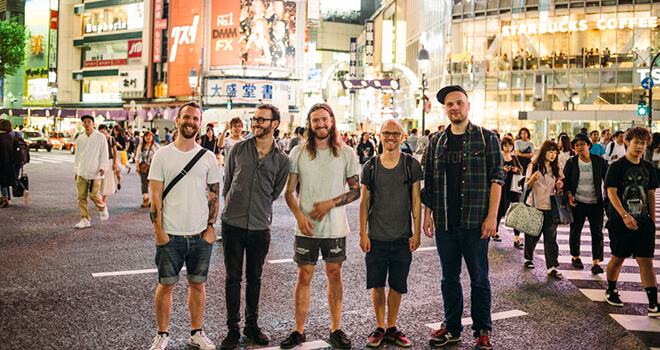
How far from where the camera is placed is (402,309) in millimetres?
5762

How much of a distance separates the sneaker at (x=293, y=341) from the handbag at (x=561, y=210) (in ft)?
15.6

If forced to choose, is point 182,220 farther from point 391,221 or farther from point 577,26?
point 577,26

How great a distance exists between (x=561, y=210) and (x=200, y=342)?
18.3ft

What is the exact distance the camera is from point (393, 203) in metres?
4.75

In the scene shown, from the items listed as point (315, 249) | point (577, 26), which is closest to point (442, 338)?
point (315, 249)

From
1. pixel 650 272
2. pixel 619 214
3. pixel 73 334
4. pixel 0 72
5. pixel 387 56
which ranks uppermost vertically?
pixel 387 56

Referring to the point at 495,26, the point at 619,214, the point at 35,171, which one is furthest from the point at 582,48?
the point at 619,214

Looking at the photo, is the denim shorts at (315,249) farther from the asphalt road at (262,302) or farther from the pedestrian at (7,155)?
the pedestrian at (7,155)

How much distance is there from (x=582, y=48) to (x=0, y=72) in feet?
166

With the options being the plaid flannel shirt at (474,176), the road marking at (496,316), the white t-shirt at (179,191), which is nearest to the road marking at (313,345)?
the road marking at (496,316)

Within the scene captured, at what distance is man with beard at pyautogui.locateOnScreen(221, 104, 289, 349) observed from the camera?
4695mm

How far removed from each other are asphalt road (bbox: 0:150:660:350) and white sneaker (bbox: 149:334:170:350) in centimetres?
23

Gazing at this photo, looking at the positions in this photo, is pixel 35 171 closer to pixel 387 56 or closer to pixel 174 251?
pixel 174 251

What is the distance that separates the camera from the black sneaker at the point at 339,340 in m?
4.54
